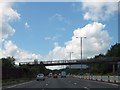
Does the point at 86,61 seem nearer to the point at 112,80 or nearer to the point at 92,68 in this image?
the point at 92,68

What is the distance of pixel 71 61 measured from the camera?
447ft

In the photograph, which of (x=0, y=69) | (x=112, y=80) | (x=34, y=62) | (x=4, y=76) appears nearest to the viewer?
(x=112, y=80)

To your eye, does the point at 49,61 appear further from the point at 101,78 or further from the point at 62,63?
the point at 101,78

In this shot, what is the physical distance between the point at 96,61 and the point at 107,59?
3.82m

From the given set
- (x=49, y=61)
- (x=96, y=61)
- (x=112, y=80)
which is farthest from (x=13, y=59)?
(x=112, y=80)

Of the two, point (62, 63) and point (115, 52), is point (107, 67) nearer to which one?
point (115, 52)

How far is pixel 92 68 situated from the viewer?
17438cm

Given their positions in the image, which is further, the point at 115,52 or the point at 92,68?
the point at 92,68

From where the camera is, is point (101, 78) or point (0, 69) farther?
point (101, 78)

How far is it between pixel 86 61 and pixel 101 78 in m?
63.4

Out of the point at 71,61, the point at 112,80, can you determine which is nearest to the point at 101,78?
the point at 112,80

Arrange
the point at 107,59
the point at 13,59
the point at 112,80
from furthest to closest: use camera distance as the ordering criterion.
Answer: the point at 107,59
the point at 13,59
the point at 112,80

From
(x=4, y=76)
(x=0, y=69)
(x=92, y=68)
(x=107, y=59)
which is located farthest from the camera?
(x=92, y=68)

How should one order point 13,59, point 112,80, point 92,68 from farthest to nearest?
point 92,68 → point 13,59 → point 112,80
